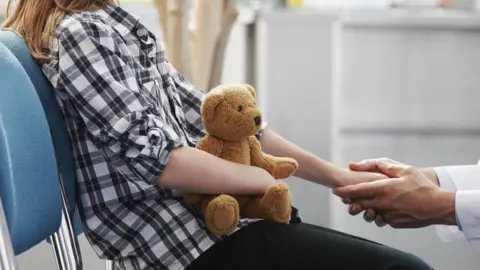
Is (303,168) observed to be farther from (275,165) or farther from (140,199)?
(140,199)

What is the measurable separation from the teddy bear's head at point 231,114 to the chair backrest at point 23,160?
0.25 meters

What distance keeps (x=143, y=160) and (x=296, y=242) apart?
10.5 inches

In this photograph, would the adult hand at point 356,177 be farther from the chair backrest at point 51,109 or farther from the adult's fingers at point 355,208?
the chair backrest at point 51,109

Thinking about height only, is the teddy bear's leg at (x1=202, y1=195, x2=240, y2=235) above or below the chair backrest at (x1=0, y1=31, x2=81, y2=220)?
below

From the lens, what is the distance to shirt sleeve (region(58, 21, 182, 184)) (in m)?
1.17

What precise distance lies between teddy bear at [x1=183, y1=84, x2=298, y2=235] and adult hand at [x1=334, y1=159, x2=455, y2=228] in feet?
0.96

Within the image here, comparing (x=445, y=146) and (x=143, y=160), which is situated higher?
(x=143, y=160)

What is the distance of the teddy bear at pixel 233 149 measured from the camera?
119 centimetres

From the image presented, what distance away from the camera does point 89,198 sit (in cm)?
126

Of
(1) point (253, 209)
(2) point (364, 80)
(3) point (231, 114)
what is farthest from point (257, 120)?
(2) point (364, 80)

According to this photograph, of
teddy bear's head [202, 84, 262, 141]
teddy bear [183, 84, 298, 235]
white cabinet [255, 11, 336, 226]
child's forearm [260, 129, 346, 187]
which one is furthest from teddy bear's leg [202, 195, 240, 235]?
white cabinet [255, 11, 336, 226]

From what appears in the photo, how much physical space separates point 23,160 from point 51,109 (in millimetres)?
129

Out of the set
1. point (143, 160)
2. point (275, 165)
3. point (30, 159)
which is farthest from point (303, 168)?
point (30, 159)

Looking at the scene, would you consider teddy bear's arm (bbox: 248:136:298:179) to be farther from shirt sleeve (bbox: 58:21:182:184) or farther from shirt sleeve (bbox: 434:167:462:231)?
shirt sleeve (bbox: 434:167:462:231)
